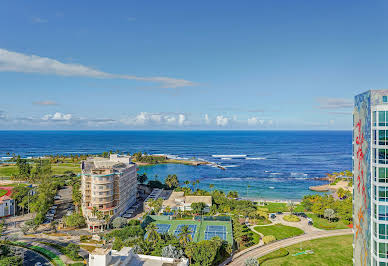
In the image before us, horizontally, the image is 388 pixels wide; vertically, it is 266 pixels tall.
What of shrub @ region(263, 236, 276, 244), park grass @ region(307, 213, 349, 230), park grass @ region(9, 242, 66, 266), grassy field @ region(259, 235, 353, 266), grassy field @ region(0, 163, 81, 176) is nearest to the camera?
park grass @ region(9, 242, 66, 266)

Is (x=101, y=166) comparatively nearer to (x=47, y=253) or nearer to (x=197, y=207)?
(x=47, y=253)

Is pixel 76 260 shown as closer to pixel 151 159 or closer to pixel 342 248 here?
pixel 342 248

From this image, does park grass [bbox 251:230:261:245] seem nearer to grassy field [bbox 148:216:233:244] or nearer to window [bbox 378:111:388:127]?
grassy field [bbox 148:216:233:244]

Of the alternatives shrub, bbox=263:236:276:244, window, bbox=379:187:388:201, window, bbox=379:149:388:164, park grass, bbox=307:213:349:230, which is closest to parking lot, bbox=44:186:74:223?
shrub, bbox=263:236:276:244

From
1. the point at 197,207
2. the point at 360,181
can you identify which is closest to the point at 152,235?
the point at 197,207

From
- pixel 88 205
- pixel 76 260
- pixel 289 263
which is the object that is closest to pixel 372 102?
pixel 289 263

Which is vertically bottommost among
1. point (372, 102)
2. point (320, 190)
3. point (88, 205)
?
point (320, 190)
